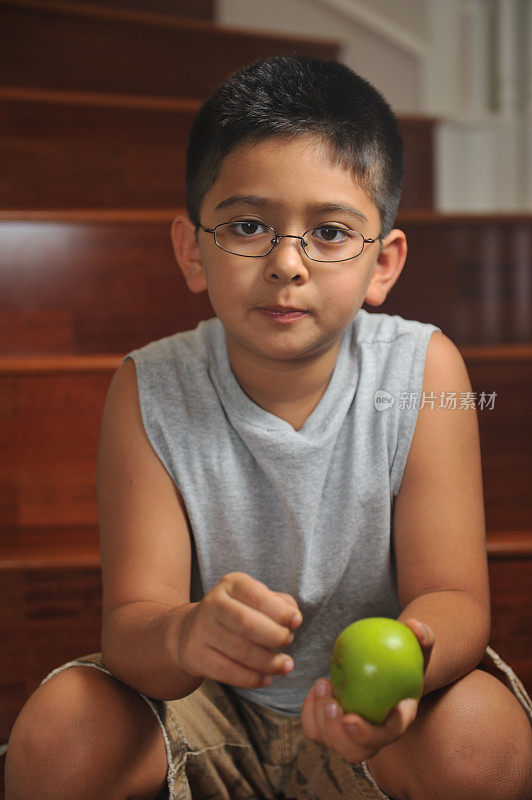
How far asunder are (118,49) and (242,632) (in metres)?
1.48

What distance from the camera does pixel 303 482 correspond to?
81 centimetres

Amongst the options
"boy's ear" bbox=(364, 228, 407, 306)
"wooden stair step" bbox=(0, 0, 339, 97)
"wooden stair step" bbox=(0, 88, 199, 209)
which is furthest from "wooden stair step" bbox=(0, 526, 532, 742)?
"wooden stair step" bbox=(0, 0, 339, 97)

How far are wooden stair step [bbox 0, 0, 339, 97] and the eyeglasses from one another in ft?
3.66

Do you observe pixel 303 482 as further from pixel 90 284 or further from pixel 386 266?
pixel 90 284

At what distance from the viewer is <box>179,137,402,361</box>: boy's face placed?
2.31 ft

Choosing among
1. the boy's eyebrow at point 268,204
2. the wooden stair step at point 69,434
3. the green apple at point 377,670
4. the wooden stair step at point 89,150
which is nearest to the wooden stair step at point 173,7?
the wooden stair step at point 89,150

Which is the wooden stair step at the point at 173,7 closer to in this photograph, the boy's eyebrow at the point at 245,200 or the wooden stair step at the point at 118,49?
the wooden stair step at the point at 118,49

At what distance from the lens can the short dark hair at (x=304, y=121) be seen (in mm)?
731

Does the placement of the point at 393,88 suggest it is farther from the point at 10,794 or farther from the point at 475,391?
the point at 10,794

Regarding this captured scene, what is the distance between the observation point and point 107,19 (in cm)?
169

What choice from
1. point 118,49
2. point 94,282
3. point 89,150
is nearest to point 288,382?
point 94,282

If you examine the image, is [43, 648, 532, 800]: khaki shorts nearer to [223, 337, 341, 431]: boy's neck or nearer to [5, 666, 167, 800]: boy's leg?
[5, 666, 167, 800]: boy's leg

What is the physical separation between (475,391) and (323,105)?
53 centimetres

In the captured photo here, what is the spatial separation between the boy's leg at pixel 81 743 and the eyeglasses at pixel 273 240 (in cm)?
41
